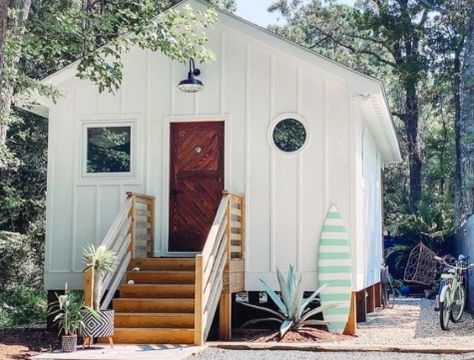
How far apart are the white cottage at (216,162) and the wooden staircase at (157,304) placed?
0.03 meters

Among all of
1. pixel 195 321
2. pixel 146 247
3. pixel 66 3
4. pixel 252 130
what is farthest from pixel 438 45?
pixel 195 321

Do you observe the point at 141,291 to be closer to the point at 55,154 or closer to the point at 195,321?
the point at 195,321

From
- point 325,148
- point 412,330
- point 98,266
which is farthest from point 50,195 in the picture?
point 412,330

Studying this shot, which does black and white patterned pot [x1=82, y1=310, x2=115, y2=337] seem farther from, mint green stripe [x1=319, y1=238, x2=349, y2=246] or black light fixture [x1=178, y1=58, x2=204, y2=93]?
black light fixture [x1=178, y1=58, x2=204, y2=93]

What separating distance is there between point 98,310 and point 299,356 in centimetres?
224

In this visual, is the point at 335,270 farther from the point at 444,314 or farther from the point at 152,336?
the point at 152,336

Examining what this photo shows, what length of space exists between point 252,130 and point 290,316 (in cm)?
263

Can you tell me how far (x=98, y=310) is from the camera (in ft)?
23.7

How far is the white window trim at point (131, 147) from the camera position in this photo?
376 inches

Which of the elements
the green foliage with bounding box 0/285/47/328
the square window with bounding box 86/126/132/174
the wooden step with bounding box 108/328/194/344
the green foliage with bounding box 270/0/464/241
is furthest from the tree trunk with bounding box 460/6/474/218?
the wooden step with bounding box 108/328/194/344

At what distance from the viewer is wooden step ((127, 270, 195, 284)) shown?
27.6 feet

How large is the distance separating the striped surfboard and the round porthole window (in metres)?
1.16

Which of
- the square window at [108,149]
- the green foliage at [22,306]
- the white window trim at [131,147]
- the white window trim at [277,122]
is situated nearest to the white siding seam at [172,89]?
the white window trim at [131,147]

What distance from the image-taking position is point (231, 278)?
8.43 metres
